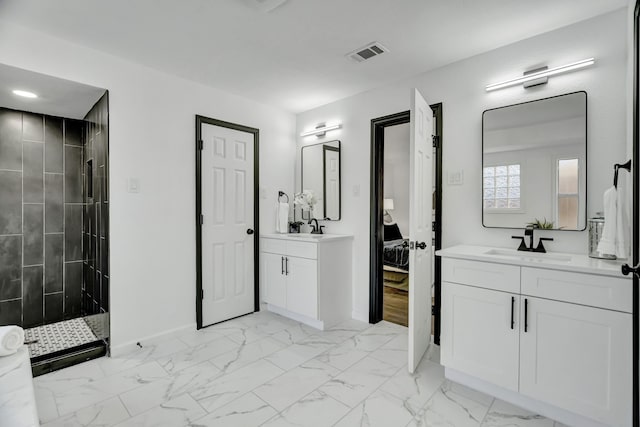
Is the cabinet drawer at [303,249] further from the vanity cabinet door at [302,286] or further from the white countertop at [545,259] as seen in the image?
the white countertop at [545,259]

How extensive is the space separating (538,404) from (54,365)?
127 inches

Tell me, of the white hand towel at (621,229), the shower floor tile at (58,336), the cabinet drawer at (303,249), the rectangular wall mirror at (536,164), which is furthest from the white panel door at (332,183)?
the shower floor tile at (58,336)

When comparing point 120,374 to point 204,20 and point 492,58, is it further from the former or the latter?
point 492,58

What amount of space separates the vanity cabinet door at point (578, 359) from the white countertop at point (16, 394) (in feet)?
7.35

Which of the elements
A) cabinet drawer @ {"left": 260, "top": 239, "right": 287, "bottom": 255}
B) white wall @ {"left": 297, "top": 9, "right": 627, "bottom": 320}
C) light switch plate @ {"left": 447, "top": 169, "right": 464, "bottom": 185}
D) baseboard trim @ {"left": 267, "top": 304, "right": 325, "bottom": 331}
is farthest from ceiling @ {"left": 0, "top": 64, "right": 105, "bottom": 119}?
light switch plate @ {"left": 447, "top": 169, "right": 464, "bottom": 185}

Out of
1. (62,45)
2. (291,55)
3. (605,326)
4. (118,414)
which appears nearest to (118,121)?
(62,45)

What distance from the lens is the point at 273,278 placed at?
11.4 feet

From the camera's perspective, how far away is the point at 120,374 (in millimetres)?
2236

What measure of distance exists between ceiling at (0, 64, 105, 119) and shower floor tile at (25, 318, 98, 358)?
2.05 m

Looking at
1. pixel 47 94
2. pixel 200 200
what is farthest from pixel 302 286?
pixel 47 94

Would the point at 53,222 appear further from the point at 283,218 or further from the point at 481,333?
the point at 481,333

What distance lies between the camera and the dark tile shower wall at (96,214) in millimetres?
2590

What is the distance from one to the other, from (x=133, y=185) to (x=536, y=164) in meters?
3.15

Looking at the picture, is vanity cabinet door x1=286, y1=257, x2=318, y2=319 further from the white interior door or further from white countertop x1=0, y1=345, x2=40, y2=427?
white countertop x1=0, y1=345, x2=40, y2=427
